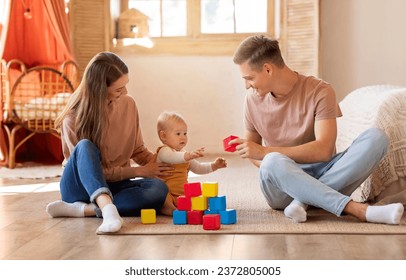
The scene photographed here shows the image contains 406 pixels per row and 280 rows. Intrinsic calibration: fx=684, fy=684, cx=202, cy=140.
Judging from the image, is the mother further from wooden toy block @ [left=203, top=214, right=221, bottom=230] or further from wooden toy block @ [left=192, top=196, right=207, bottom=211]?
wooden toy block @ [left=203, top=214, right=221, bottom=230]

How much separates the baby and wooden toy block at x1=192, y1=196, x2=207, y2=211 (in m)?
0.19

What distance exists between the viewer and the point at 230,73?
18.9 ft

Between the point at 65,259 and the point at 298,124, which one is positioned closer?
the point at 65,259

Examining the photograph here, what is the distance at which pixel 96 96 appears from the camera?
264 cm

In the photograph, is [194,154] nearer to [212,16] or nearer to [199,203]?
[199,203]

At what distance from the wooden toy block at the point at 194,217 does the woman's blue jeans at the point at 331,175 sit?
0.29m

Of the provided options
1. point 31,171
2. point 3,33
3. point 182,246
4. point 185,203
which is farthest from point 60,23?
point 182,246

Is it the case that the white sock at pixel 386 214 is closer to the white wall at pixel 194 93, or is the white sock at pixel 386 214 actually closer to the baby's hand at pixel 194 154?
the baby's hand at pixel 194 154

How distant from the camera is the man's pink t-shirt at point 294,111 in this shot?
2623 mm

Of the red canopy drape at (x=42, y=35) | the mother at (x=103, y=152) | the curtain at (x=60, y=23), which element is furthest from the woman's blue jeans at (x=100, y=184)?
the curtain at (x=60, y=23)
